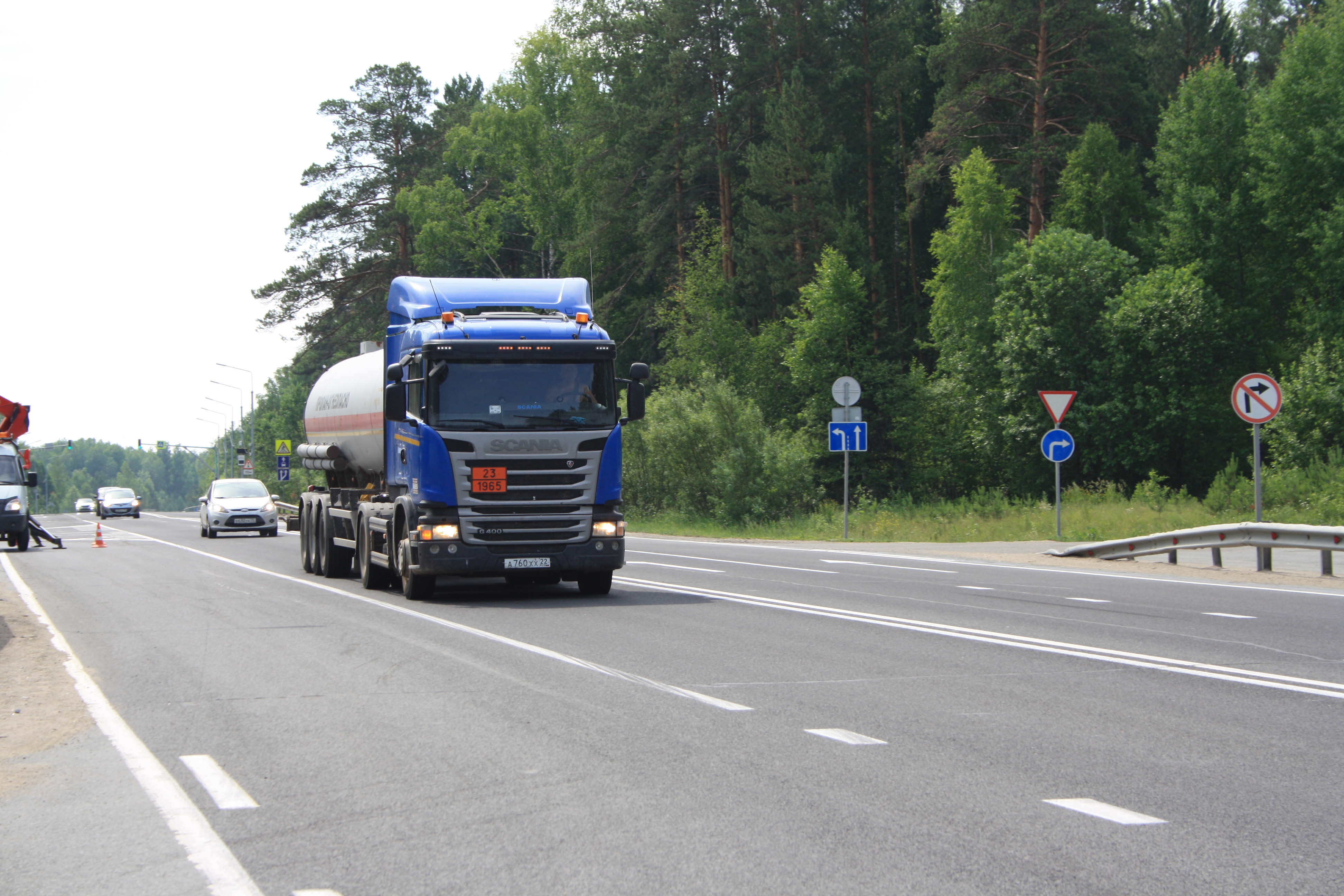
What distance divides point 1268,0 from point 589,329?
179 ft

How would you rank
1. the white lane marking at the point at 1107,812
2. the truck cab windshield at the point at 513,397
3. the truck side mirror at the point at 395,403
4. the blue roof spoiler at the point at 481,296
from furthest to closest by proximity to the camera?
the blue roof spoiler at the point at 481,296 → the truck side mirror at the point at 395,403 → the truck cab windshield at the point at 513,397 → the white lane marking at the point at 1107,812

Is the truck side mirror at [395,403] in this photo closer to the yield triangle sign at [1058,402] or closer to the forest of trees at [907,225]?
the yield triangle sign at [1058,402]

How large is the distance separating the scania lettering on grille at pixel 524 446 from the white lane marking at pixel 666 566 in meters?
6.66

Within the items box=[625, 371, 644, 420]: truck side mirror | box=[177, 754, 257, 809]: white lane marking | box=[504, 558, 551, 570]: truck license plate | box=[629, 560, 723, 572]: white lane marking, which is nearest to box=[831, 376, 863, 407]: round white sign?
box=[629, 560, 723, 572]: white lane marking

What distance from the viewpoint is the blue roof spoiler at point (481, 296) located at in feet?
55.9

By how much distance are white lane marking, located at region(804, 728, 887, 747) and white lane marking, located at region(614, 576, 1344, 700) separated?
3.32 meters

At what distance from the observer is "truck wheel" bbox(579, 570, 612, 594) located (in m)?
16.9

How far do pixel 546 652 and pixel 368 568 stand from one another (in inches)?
315

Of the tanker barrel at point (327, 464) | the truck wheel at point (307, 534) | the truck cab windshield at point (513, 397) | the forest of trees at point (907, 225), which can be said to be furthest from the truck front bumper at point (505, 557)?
the forest of trees at point (907, 225)

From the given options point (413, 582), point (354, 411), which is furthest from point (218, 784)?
point (354, 411)

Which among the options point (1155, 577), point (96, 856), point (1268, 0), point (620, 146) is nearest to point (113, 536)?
point (620, 146)

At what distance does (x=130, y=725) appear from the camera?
27.4 feet

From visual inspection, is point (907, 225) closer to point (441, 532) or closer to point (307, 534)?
point (307, 534)

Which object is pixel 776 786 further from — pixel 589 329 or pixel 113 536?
pixel 113 536
